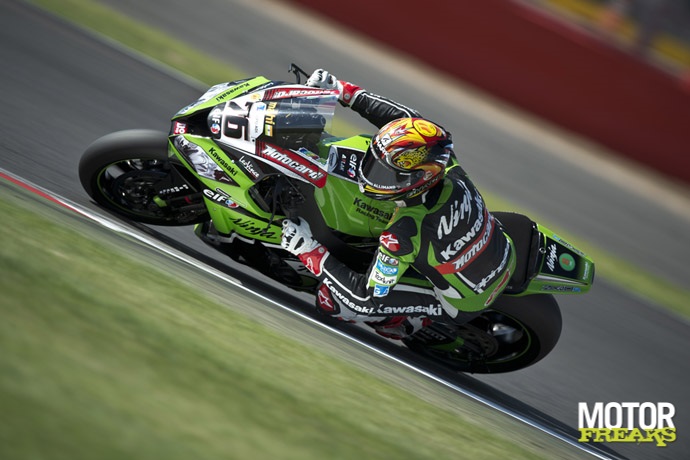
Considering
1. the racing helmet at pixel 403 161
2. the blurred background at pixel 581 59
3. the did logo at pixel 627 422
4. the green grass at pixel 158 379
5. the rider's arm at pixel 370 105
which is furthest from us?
the blurred background at pixel 581 59

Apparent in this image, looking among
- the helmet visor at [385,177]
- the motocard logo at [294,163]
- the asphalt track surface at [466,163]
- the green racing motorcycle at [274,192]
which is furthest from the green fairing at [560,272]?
the motocard logo at [294,163]

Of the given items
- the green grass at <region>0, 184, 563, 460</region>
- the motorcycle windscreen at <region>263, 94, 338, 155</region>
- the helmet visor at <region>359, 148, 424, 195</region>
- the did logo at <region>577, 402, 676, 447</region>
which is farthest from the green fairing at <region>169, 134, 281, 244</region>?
the did logo at <region>577, 402, 676, 447</region>

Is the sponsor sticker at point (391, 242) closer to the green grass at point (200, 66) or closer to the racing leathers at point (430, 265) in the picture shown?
the racing leathers at point (430, 265)

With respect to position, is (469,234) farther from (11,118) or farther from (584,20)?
(584,20)

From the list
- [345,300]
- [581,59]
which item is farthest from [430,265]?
[581,59]

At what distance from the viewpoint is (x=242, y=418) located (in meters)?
3.24

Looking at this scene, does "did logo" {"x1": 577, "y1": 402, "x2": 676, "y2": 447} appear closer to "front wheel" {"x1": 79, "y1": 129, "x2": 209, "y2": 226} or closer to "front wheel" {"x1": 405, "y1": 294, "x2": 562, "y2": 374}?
"front wheel" {"x1": 405, "y1": 294, "x2": 562, "y2": 374}

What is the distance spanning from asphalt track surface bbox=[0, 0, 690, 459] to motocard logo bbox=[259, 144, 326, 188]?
0.96 meters

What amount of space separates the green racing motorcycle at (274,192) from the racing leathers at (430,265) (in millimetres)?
187

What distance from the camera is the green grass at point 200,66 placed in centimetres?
827

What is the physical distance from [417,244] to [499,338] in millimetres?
1272

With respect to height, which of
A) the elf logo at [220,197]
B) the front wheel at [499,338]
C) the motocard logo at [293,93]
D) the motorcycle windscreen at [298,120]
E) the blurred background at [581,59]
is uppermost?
the blurred background at [581,59]

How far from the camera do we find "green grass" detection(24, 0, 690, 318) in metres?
8.27

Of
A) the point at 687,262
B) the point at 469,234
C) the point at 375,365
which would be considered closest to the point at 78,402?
the point at 375,365
